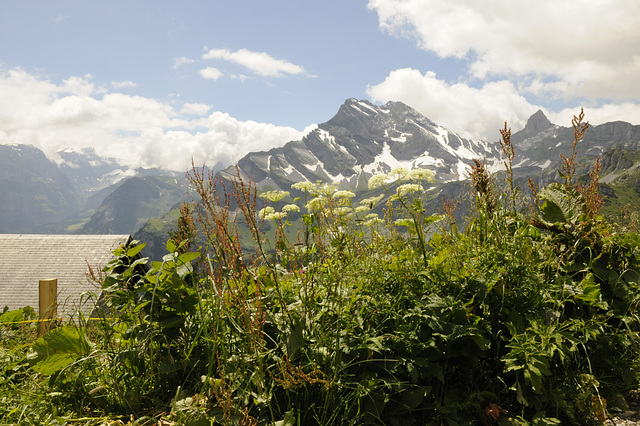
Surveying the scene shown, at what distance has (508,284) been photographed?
9.89 feet

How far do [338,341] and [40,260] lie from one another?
104 ft

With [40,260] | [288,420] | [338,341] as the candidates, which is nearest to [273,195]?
[338,341]

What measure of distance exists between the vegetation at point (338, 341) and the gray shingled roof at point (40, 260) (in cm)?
2400

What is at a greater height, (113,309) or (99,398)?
(113,309)

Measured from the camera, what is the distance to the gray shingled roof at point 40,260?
24766 millimetres

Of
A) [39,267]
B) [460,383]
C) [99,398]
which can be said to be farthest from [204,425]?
[39,267]

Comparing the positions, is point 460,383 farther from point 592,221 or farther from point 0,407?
point 0,407

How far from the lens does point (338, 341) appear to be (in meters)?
2.46

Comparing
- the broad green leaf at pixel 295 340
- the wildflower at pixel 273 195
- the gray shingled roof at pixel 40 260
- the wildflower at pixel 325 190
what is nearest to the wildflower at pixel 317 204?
the wildflower at pixel 325 190

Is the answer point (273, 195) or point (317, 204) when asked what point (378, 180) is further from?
point (273, 195)

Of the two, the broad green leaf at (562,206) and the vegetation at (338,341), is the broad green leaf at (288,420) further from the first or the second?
the broad green leaf at (562,206)

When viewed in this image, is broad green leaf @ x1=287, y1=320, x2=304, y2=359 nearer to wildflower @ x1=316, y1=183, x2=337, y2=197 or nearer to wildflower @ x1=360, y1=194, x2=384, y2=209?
wildflower @ x1=316, y1=183, x2=337, y2=197

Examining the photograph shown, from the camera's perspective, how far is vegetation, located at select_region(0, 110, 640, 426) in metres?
2.48

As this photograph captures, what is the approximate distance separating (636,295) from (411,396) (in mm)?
2182
